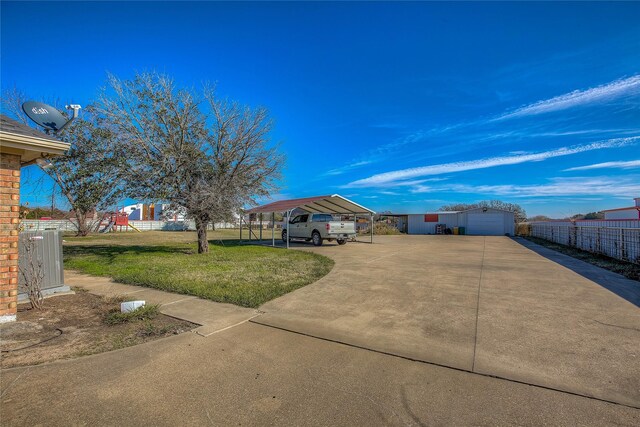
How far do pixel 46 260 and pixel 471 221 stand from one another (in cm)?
3857

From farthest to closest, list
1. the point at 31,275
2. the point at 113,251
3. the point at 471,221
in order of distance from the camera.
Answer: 1. the point at 471,221
2. the point at 113,251
3. the point at 31,275

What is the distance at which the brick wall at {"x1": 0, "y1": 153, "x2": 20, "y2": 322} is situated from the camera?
4.77m

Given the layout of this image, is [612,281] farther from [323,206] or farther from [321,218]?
[323,206]

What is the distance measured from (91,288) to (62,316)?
237 cm

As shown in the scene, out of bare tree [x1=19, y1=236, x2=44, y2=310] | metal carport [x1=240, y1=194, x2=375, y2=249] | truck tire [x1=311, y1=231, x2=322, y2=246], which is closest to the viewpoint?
bare tree [x1=19, y1=236, x2=44, y2=310]

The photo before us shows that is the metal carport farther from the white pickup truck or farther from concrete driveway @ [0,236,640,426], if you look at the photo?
concrete driveway @ [0,236,640,426]

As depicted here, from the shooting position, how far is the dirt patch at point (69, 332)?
378 centimetres

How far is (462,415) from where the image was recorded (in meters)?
2.62

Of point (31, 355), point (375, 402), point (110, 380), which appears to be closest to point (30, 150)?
point (31, 355)

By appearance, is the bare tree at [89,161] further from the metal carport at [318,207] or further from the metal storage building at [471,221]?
the metal storage building at [471,221]

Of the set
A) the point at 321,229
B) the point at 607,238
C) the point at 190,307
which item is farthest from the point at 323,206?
the point at 190,307

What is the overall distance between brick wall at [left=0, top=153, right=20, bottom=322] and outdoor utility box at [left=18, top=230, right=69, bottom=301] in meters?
1.03

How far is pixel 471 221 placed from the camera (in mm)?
37281

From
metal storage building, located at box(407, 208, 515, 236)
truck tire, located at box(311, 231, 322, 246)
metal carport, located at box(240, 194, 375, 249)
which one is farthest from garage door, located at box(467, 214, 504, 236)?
truck tire, located at box(311, 231, 322, 246)
